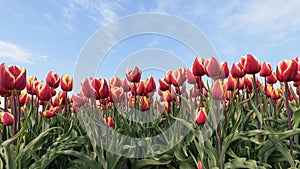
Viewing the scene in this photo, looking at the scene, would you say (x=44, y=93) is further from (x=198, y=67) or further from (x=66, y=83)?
(x=198, y=67)

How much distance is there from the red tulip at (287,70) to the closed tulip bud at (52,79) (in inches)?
115

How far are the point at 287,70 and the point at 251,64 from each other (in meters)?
0.39

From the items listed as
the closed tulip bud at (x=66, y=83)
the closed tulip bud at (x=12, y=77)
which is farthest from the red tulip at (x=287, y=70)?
the closed tulip bud at (x=66, y=83)

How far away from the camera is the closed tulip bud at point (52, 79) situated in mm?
3908

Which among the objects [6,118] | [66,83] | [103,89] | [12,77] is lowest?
[6,118]

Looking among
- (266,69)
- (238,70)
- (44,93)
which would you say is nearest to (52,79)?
(44,93)

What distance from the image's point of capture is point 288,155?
2.72 metres

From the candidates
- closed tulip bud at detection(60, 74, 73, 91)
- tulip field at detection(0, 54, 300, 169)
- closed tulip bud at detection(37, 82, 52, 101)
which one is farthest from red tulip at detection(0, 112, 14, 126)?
closed tulip bud at detection(60, 74, 73, 91)

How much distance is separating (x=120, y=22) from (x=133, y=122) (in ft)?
4.64

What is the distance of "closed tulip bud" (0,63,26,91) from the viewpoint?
248cm

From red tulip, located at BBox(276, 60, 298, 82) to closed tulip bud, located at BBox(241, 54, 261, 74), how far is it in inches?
9.5

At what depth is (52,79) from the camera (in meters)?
3.92

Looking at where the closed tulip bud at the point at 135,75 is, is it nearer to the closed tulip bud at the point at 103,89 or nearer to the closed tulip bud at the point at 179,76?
the closed tulip bud at the point at 179,76

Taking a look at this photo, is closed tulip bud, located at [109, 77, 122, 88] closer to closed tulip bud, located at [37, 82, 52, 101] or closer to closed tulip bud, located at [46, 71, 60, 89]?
closed tulip bud, located at [46, 71, 60, 89]
